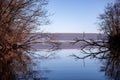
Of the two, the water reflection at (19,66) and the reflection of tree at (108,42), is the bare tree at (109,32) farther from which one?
the water reflection at (19,66)

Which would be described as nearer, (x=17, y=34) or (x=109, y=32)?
(x=17, y=34)

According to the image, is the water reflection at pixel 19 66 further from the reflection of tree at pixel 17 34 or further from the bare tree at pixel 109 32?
the bare tree at pixel 109 32

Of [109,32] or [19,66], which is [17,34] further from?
A: [109,32]

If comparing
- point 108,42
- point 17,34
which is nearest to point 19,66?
point 17,34

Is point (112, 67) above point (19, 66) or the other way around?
the other way around

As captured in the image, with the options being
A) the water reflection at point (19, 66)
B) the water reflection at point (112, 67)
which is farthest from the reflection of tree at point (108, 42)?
the water reflection at point (19, 66)

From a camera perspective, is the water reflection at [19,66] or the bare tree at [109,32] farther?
the bare tree at [109,32]

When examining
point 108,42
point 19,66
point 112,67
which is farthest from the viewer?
point 108,42

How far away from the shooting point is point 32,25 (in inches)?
617

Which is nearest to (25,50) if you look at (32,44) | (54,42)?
(32,44)

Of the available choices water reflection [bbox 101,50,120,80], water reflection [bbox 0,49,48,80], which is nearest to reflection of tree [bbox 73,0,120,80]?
water reflection [bbox 101,50,120,80]

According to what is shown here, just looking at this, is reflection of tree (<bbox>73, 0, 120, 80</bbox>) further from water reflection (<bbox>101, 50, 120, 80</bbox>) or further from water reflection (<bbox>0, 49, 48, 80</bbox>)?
water reflection (<bbox>0, 49, 48, 80</bbox>)

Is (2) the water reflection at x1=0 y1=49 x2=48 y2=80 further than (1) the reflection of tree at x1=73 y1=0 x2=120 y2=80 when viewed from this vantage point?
No

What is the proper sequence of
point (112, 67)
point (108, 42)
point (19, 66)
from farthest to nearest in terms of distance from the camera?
1. point (108, 42)
2. point (112, 67)
3. point (19, 66)
